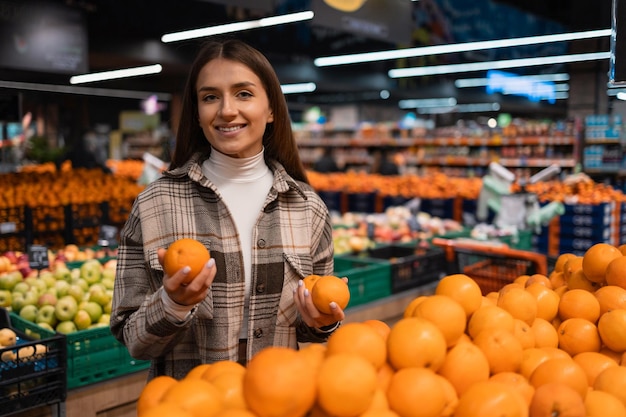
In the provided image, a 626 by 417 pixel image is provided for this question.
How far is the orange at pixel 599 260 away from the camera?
1.81 meters

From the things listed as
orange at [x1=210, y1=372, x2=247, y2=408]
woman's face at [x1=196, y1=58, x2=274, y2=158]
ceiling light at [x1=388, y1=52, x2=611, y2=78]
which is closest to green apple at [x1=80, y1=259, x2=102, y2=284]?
woman's face at [x1=196, y1=58, x2=274, y2=158]

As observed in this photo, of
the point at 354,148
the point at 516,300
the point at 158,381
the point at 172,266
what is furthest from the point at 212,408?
the point at 354,148

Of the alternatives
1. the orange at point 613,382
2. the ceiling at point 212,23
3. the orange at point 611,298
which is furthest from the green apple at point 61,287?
the ceiling at point 212,23

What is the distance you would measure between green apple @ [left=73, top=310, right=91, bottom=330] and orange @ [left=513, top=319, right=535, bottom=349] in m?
2.21

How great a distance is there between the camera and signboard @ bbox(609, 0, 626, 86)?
185 centimetres

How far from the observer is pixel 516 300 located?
A: 1567 millimetres

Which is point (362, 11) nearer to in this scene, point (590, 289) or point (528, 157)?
point (590, 289)

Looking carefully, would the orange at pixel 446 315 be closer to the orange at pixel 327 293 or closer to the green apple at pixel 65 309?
the orange at pixel 327 293

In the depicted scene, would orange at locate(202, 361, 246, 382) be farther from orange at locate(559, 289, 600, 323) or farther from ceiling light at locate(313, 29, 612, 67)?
ceiling light at locate(313, 29, 612, 67)

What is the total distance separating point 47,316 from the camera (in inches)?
117

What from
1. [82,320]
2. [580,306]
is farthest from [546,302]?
[82,320]

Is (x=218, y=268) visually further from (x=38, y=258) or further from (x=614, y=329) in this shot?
(x=38, y=258)

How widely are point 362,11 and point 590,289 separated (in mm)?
4547

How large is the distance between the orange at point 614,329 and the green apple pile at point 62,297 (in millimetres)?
2319
